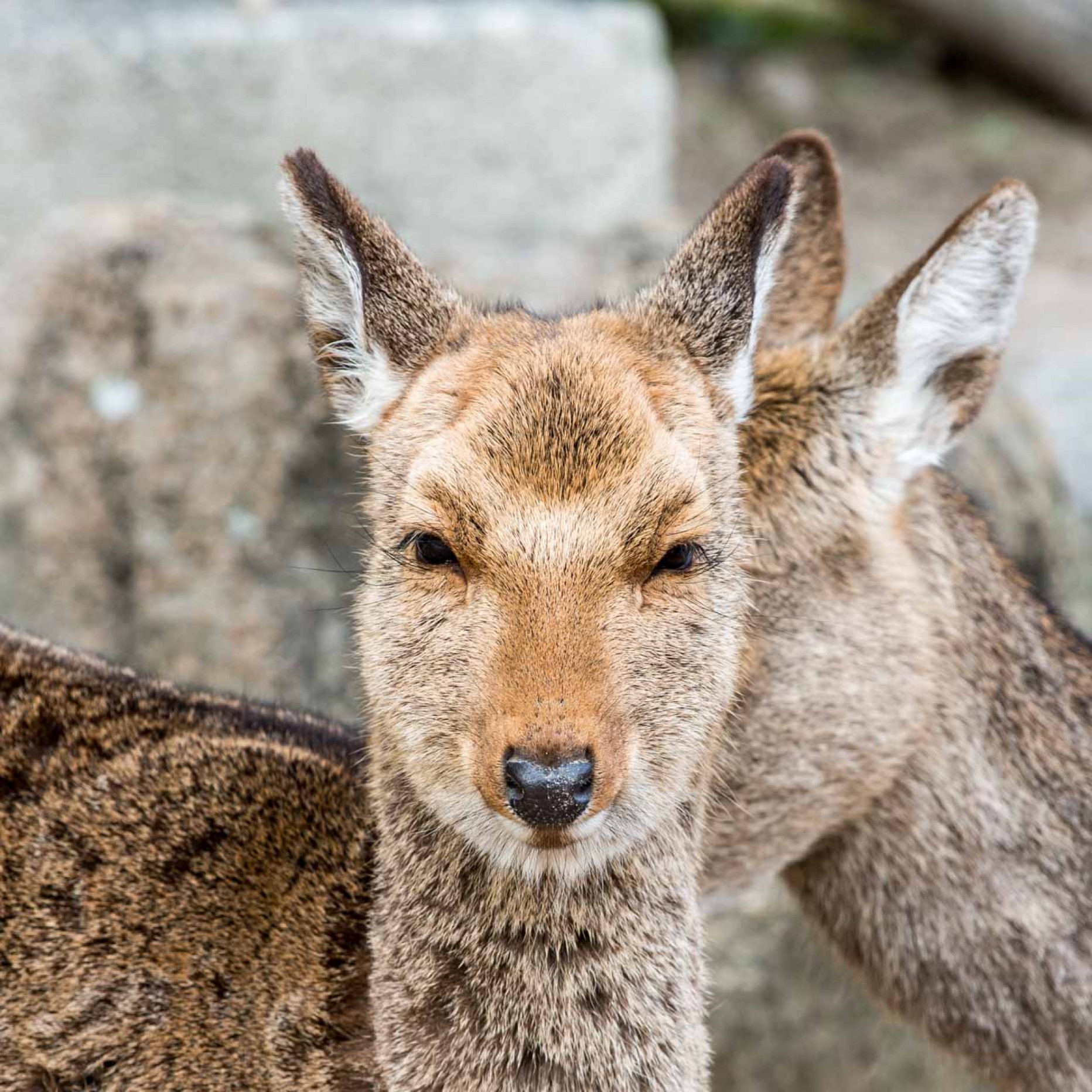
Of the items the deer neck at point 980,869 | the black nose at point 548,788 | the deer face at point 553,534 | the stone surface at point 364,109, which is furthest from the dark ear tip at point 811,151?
the stone surface at point 364,109

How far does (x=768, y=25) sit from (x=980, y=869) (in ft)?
36.5

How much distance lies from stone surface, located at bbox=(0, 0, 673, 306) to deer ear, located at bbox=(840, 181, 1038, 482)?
4.07 m

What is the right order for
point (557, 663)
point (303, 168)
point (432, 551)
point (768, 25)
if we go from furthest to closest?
1. point (768, 25)
2. point (303, 168)
3. point (432, 551)
4. point (557, 663)

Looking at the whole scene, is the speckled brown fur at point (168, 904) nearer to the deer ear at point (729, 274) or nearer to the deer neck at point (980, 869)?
the deer ear at point (729, 274)

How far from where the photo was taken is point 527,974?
3.36m

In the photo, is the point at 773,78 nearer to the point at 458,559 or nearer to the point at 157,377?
the point at 157,377

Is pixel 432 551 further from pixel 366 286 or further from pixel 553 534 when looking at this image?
pixel 366 286

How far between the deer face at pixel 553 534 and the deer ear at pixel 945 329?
0.79 metres

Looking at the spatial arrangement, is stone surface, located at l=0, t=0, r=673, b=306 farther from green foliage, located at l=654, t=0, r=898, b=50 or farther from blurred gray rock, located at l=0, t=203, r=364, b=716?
green foliage, located at l=654, t=0, r=898, b=50

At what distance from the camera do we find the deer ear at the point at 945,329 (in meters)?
4.27

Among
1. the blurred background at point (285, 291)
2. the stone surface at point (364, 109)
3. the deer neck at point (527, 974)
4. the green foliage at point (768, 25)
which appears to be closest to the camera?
the deer neck at point (527, 974)

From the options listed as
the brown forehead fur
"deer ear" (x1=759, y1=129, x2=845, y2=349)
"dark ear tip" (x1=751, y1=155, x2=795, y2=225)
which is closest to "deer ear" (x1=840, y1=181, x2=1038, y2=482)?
"deer ear" (x1=759, y1=129, x2=845, y2=349)

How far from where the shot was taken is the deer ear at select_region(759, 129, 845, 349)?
4996 millimetres

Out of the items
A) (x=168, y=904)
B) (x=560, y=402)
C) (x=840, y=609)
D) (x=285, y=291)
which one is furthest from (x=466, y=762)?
(x=285, y=291)
